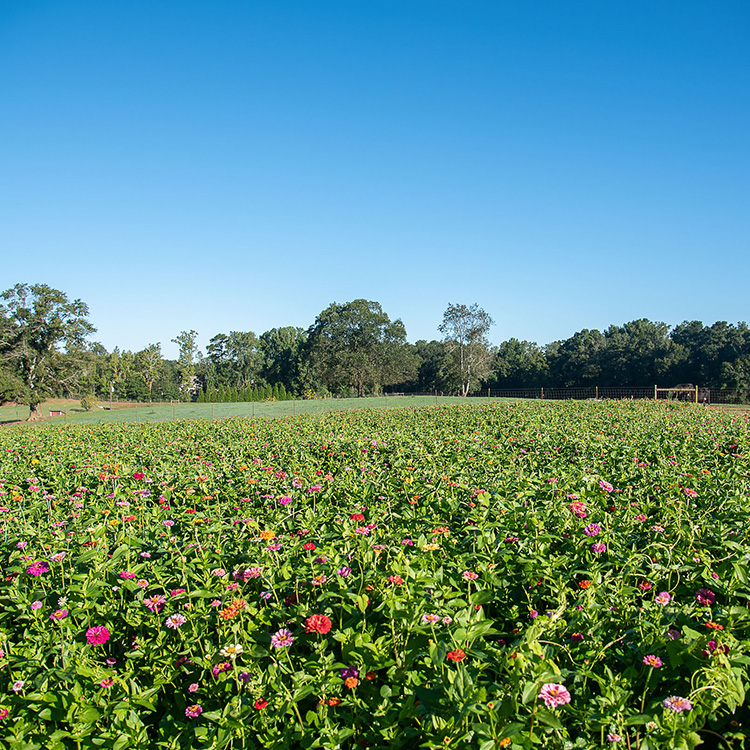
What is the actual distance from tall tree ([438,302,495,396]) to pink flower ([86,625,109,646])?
49.8 meters

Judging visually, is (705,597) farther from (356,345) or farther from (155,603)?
(356,345)

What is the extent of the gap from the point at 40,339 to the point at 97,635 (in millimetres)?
38520

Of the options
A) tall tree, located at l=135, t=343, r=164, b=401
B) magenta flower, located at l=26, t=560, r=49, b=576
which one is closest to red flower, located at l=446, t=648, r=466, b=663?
magenta flower, located at l=26, t=560, r=49, b=576

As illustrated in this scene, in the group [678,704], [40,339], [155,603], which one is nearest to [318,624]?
[155,603]

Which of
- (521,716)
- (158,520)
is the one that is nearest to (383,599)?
(521,716)

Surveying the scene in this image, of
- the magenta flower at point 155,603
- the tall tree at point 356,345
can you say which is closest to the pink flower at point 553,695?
the magenta flower at point 155,603

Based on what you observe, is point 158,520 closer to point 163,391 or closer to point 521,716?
point 521,716

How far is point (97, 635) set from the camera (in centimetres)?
196

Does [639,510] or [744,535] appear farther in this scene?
[639,510]

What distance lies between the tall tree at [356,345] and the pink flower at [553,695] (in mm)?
49117

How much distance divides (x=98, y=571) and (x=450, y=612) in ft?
5.39

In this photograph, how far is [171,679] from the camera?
1.90 m

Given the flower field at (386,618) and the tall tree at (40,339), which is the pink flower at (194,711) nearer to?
the flower field at (386,618)

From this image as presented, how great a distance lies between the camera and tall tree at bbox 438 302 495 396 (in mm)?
50438
